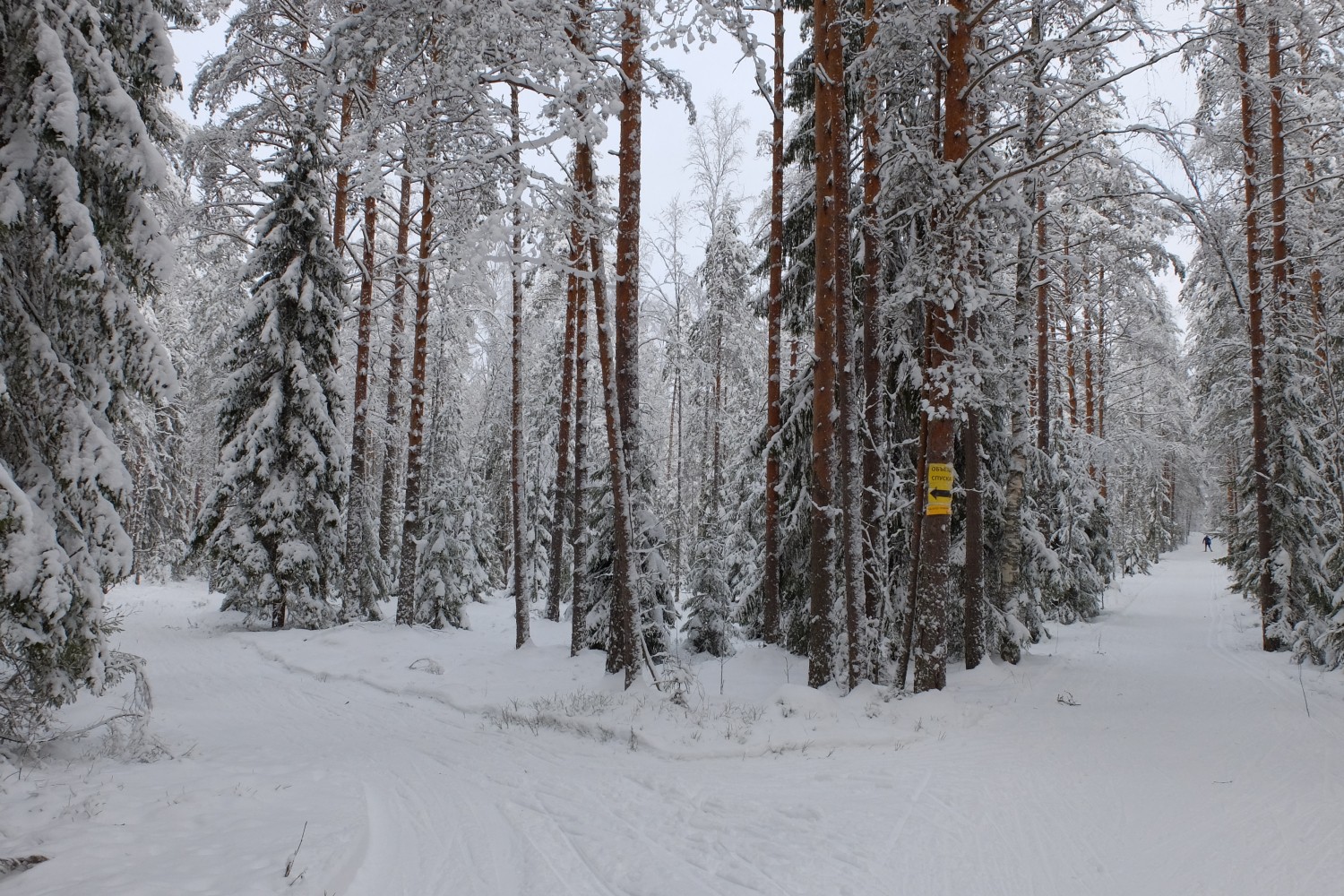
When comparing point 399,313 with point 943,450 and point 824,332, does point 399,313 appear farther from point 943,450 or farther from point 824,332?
point 943,450

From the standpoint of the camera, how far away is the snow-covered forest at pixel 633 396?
545cm

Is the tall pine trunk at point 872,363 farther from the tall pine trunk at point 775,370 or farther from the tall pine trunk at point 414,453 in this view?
the tall pine trunk at point 414,453

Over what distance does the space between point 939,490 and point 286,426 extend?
530 inches

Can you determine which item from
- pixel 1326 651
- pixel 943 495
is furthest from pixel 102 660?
pixel 1326 651

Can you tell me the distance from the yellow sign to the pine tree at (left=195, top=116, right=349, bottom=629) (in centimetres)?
1257

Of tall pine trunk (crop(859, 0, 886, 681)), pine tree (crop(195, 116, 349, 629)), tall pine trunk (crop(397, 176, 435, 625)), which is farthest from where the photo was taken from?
tall pine trunk (crop(397, 176, 435, 625))

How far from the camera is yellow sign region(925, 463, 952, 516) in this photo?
332 inches

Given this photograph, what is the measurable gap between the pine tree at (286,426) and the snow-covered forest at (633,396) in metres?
0.10

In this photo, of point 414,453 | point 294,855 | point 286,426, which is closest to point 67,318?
point 294,855

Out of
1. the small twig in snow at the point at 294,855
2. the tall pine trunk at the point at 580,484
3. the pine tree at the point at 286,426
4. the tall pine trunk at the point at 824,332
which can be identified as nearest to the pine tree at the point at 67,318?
the small twig in snow at the point at 294,855

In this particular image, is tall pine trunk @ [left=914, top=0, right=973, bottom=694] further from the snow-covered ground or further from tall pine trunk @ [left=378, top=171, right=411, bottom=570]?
tall pine trunk @ [left=378, top=171, right=411, bottom=570]

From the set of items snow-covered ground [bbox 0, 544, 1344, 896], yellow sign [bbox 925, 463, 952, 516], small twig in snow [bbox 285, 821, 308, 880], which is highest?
yellow sign [bbox 925, 463, 952, 516]

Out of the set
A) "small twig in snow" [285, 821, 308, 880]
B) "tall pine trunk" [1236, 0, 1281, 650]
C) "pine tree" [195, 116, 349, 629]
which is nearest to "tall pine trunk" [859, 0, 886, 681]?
"small twig in snow" [285, 821, 308, 880]

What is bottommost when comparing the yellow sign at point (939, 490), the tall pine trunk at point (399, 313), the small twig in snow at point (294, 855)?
the small twig in snow at point (294, 855)
